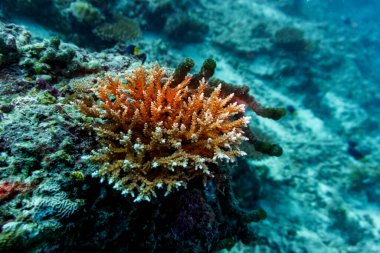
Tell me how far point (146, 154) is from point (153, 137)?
0.79ft

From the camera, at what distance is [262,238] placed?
238 inches

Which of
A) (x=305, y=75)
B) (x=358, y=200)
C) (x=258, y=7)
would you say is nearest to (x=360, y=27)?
(x=258, y=7)

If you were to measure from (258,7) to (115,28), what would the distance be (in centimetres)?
982

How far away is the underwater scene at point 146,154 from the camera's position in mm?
2217

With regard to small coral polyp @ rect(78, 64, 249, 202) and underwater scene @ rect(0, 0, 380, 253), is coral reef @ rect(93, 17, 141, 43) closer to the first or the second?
underwater scene @ rect(0, 0, 380, 253)

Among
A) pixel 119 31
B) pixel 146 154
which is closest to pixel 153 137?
pixel 146 154

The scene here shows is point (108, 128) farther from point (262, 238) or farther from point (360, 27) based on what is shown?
point (360, 27)

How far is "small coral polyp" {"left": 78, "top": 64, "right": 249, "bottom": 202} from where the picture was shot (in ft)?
7.80

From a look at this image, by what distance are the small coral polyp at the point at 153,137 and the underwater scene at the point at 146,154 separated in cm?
1

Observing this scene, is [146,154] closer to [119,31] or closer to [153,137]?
[153,137]

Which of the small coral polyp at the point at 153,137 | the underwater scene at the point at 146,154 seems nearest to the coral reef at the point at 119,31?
the underwater scene at the point at 146,154

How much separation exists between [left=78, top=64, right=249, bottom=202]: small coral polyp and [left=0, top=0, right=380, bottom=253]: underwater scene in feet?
0.05

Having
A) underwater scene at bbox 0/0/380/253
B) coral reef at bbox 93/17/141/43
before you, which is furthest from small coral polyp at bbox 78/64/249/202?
coral reef at bbox 93/17/141/43

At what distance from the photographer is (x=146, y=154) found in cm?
258
